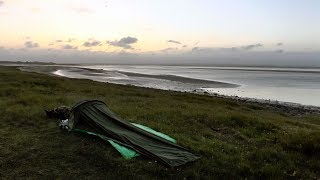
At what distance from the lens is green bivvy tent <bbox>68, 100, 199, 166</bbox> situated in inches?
377

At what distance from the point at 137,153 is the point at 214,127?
561 centimetres

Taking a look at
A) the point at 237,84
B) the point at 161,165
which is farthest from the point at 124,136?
the point at 237,84

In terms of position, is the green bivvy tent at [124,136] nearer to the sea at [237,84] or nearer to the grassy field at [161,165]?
the grassy field at [161,165]

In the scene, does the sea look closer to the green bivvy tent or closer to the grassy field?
the grassy field

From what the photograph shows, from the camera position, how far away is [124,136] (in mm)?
10406

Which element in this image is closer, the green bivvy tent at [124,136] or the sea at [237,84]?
the green bivvy tent at [124,136]

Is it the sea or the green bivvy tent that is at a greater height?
the green bivvy tent

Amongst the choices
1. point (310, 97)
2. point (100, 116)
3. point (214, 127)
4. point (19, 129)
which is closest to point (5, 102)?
point (19, 129)

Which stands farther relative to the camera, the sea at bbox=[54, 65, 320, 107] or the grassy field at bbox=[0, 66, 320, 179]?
the sea at bbox=[54, 65, 320, 107]

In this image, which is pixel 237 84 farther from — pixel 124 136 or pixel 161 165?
pixel 161 165

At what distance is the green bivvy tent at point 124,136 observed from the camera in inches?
377

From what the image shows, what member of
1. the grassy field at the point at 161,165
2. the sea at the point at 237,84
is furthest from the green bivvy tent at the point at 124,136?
→ the sea at the point at 237,84

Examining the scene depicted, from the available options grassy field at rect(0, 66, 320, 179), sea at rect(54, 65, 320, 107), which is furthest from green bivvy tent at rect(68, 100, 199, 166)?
sea at rect(54, 65, 320, 107)

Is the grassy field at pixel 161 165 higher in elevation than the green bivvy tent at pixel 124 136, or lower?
lower
